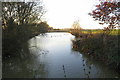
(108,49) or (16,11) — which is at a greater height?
(16,11)

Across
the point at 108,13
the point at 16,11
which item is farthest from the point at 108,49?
the point at 16,11

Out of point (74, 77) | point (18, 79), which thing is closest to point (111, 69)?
point (74, 77)

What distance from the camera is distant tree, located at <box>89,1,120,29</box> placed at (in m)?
5.98

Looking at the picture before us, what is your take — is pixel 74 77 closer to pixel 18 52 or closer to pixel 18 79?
pixel 18 79

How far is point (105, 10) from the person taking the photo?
6.30m

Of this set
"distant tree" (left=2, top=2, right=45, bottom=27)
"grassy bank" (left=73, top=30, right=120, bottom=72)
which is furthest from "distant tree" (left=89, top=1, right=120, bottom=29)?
"distant tree" (left=2, top=2, right=45, bottom=27)

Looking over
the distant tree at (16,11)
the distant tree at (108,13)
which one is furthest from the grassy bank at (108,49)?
the distant tree at (16,11)

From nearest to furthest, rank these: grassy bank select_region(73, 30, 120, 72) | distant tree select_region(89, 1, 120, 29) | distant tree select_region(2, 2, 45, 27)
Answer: grassy bank select_region(73, 30, 120, 72)
distant tree select_region(89, 1, 120, 29)
distant tree select_region(2, 2, 45, 27)

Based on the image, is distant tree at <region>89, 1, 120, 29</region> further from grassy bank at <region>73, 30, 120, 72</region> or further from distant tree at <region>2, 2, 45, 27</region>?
distant tree at <region>2, 2, 45, 27</region>

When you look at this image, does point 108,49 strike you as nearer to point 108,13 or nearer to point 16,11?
point 108,13

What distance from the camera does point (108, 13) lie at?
6.28 m

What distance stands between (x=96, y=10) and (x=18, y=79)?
17.2 feet

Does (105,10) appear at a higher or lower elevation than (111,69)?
higher

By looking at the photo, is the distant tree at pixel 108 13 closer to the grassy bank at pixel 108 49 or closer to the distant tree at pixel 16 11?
the grassy bank at pixel 108 49
